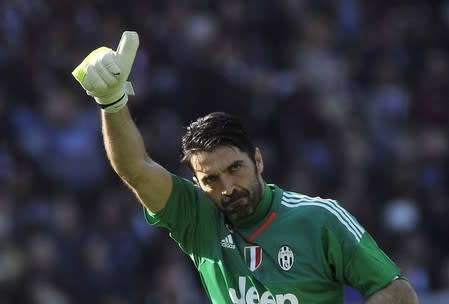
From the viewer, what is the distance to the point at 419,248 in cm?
1065

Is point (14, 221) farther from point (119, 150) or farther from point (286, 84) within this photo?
point (119, 150)

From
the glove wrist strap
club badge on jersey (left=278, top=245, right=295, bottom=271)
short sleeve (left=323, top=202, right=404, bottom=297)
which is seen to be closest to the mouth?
club badge on jersey (left=278, top=245, right=295, bottom=271)

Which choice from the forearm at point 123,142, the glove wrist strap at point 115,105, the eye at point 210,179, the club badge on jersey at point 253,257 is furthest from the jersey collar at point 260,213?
the glove wrist strap at point 115,105

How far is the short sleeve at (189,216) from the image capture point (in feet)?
17.2

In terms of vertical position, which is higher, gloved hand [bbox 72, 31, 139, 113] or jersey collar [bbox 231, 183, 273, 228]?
gloved hand [bbox 72, 31, 139, 113]

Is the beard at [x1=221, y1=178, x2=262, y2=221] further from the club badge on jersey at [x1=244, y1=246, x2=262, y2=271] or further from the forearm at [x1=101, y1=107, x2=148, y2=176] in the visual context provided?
the forearm at [x1=101, y1=107, x2=148, y2=176]

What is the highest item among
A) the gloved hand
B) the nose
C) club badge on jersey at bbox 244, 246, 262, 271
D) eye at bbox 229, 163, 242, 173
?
the gloved hand

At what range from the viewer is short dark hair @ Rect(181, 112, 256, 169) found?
507cm

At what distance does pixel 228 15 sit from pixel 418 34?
2.15m

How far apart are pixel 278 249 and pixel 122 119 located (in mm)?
839

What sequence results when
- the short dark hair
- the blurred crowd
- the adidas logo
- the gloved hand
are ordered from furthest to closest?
the blurred crowd
the adidas logo
the short dark hair
the gloved hand

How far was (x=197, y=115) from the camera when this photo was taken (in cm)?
1092

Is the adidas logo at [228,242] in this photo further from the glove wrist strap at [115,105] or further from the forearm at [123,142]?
the glove wrist strap at [115,105]

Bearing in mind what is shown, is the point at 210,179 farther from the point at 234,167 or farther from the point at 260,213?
the point at 260,213
